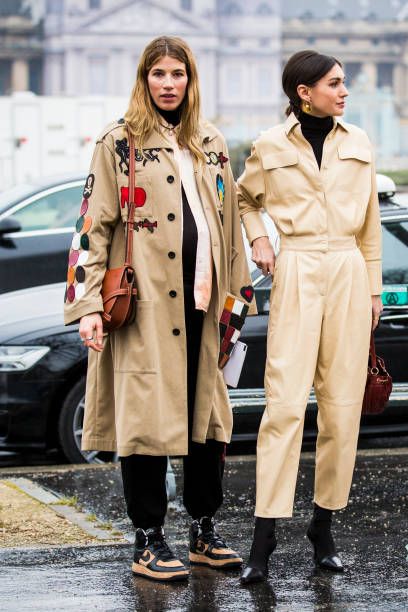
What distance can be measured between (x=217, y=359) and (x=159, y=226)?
1.65ft

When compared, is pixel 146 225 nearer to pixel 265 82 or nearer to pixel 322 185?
pixel 322 185

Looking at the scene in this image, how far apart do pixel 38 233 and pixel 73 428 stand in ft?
15.2

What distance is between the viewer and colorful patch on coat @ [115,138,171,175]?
14.3 ft

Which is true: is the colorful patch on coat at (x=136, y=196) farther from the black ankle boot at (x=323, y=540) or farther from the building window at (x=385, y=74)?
the building window at (x=385, y=74)

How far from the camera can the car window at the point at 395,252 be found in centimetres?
721

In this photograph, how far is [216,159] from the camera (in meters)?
4.50

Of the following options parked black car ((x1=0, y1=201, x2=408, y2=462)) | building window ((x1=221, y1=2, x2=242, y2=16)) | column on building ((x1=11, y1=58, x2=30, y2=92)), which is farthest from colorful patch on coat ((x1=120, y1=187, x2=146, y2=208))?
building window ((x1=221, y1=2, x2=242, y2=16))

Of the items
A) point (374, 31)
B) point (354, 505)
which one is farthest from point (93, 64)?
point (354, 505)

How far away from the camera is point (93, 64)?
398ft

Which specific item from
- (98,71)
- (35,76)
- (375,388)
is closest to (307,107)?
(375,388)

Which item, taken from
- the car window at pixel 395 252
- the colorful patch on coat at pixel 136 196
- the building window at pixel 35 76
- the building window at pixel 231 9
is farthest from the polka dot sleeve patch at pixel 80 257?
the building window at pixel 231 9

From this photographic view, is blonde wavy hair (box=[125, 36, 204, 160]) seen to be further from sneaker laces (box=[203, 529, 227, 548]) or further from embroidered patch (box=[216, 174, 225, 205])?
sneaker laces (box=[203, 529, 227, 548])

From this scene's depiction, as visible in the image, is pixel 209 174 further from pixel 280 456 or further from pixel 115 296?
pixel 280 456

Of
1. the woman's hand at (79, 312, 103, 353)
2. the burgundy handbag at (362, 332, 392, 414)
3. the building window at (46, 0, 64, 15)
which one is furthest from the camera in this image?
the building window at (46, 0, 64, 15)
